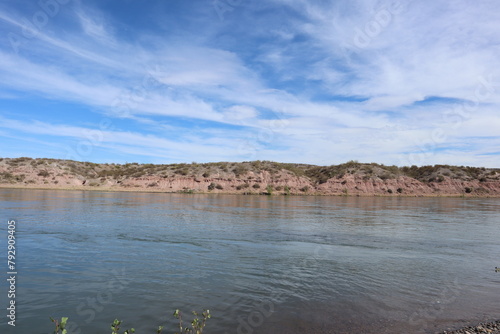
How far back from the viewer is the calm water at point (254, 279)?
7293 millimetres

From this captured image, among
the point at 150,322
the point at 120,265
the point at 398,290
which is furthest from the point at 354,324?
the point at 120,265

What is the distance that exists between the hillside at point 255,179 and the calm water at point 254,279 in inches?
1901

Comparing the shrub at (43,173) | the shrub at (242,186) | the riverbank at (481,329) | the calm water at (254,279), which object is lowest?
the riverbank at (481,329)

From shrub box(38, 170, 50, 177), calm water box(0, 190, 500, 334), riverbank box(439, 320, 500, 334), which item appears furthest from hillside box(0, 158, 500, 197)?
riverbank box(439, 320, 500, 334)

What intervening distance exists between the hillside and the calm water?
48297mm

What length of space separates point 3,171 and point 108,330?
77.6 meters

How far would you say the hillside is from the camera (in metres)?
67.8

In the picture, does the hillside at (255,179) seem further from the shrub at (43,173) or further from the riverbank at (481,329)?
the riverbank at (481,329)

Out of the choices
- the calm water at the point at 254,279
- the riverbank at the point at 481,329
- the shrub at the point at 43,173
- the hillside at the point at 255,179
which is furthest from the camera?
the shrub at the point at 43,173

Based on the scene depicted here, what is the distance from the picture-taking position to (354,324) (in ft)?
23.6

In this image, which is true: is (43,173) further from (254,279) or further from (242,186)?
(254,279)

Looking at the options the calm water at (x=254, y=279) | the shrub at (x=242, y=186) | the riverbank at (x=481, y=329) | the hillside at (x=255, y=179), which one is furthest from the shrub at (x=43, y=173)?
the riverbank at (x=481, y=329)

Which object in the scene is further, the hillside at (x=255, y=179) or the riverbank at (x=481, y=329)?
the hillside at (x=255, y=179)

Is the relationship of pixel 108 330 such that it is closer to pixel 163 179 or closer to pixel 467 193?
pixel 163 179
